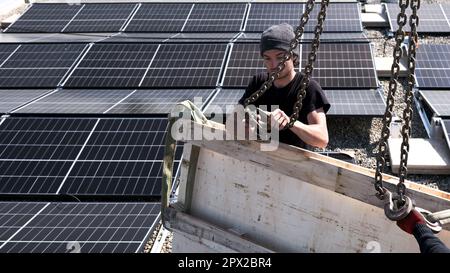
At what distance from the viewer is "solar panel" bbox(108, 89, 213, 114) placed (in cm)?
905

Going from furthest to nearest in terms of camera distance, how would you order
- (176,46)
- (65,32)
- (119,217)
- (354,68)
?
(65,32)
(176,46)
(354,68)
(119,217)

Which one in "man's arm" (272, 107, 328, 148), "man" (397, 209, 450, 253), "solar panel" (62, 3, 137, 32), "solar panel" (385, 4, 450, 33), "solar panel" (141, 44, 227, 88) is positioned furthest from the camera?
"solar panel" (62, 3, 137, 32)

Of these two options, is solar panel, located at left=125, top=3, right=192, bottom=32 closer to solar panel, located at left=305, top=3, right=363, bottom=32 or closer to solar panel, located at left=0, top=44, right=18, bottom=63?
solar panel, located at left=0, top=44, right=18, bottom=63

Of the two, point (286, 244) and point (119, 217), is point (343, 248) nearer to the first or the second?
point (286, 244)

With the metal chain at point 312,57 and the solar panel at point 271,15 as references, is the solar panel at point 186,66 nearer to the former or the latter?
the solar panel at point 271,15

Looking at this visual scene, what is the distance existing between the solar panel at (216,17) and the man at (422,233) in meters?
12.0

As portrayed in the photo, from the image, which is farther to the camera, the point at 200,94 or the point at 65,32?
the point at 65,32

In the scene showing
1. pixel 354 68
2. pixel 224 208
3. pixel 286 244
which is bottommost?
pixel 286 244

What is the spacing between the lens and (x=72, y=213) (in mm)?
6512

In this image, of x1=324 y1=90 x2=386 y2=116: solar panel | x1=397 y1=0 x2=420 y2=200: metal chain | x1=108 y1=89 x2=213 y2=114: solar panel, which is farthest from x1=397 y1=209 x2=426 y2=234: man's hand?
x1=108 y1=89 x2=213 y2=114: solar panel

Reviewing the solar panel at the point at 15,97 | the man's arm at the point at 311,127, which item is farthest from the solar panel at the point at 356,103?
the solar panel at the point at 15,97

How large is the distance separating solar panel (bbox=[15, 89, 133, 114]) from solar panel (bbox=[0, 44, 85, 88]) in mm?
946
